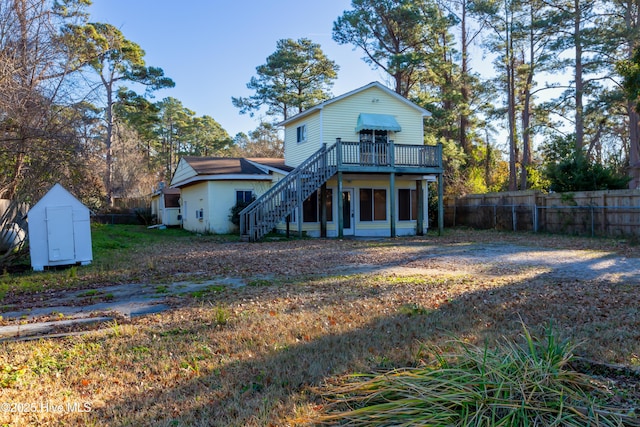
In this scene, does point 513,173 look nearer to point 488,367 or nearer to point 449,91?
point 449,91

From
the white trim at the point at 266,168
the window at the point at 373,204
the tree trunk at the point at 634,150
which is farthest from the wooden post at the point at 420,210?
the tree trunk at the point at 634,150

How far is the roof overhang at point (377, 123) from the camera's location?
64.0 ft

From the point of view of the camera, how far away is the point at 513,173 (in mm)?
29609

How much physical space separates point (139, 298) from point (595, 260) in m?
10.1

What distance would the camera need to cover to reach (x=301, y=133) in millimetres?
21359

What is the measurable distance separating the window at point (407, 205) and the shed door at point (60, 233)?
14.1m

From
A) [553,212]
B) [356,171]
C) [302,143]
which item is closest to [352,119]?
[302,143]

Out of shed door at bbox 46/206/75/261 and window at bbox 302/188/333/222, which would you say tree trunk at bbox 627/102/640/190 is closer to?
window at bbox 302/188/333/222

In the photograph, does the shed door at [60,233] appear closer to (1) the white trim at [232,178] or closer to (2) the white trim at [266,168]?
(1) the white trim at [232,178]

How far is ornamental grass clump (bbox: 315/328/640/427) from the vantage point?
102 inches

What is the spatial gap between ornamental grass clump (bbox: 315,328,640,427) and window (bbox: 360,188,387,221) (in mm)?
16981

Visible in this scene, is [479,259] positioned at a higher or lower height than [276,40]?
lower

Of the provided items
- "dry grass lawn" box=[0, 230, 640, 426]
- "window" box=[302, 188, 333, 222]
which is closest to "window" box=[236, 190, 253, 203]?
"window" box=[302, 188, 333, 222]

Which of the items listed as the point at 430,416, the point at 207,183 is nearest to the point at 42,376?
the point at 430,416
